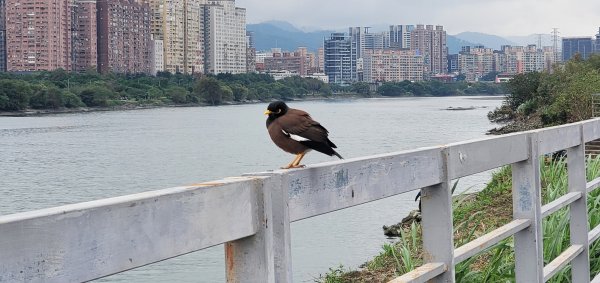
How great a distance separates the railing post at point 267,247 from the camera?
203 cm

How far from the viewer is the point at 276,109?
146 inches

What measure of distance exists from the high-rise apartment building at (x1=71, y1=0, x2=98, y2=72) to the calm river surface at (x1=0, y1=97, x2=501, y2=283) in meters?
69.2

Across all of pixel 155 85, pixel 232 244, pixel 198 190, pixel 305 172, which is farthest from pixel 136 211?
pixel 155 85

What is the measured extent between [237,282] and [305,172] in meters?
0.38

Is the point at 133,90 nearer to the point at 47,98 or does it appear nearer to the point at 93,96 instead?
the point at 93,96

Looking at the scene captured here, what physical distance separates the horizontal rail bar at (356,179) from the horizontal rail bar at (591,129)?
78.8 inches

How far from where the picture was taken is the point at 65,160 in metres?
51.7

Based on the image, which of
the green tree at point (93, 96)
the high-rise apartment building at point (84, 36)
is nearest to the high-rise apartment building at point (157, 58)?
the high-rise apartment building at point (84, 36)

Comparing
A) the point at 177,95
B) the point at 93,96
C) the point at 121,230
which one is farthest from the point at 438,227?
the point at 177,95

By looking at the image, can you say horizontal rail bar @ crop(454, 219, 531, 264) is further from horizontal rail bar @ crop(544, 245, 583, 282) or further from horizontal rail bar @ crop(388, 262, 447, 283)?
horizontal rail bar @ crop(544, 245, 583, 282)

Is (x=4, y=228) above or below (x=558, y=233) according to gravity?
above

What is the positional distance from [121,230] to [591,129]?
3.72m

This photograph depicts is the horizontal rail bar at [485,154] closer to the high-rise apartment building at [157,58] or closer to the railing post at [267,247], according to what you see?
the railing post at [267,247]

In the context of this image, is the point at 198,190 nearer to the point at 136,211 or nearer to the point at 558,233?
the point at 136,211
